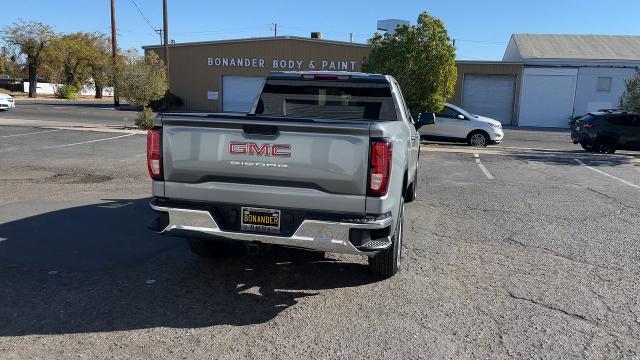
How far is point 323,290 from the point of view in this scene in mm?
4637

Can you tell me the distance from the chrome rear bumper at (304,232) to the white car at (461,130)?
15312 mm

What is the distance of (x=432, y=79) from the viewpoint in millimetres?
18453

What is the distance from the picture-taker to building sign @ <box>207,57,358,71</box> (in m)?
37.4

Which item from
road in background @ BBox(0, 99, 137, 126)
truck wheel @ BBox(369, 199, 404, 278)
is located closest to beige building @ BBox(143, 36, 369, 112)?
road in background @ BBox(0, 99, 137, 126)

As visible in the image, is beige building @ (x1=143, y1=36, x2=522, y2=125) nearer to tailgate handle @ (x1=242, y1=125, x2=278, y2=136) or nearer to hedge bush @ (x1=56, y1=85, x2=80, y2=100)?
hedge bush @ (x1=56, y1=85, x2=80, y2=100)

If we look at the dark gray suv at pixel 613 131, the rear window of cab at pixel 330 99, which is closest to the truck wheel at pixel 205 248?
the rear window of cab at pixel 330 99

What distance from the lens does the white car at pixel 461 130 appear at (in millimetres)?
18734

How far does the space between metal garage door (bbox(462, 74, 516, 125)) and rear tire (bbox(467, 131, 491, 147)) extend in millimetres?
17930

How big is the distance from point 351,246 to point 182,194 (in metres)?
1.44

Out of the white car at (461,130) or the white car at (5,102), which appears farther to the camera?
the white car at (5,102)

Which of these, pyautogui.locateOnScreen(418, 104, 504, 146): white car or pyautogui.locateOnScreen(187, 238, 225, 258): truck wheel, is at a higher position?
pyautogui.locateOnScreen(418, 104, 504, 146): white car

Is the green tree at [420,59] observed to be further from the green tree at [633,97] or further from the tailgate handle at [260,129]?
the tailgate handle at [260,129]

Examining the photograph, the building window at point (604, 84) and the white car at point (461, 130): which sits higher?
the building window at point (604, 84)

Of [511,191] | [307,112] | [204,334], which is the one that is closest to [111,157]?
[307,112]
